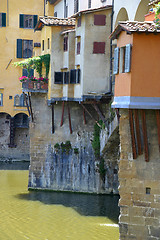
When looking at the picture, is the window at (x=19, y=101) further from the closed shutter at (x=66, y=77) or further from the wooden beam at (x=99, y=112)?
the wooden beam at (x=99, y=112)

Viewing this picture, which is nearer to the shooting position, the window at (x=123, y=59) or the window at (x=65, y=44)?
A: the window at (x=123, y=59)

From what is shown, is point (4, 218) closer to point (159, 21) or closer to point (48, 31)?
point (48, 31)

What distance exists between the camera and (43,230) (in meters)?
26.9

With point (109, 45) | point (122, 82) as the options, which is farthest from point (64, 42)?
point (122, 82)

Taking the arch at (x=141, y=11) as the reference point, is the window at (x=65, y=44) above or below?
above

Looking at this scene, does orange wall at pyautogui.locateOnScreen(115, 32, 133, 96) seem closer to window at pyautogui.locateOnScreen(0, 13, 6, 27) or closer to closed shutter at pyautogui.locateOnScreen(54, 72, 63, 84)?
closed shutter at pyautogui.locateOnScreen(54, 72, 63, 84)

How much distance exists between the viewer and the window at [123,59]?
18281 mm

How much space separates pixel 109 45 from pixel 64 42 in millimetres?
4262

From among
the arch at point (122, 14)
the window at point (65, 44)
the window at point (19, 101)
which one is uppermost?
the arch at point (122, 14)

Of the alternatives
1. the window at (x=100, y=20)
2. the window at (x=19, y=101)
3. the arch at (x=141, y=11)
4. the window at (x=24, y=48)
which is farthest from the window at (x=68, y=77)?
the window at (x=19, y=101)

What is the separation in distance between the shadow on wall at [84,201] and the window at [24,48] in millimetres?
18113

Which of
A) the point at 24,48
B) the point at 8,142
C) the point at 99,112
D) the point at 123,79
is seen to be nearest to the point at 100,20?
the point at 99,112

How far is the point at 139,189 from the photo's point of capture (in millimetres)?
18812

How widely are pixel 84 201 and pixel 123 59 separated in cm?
1463
